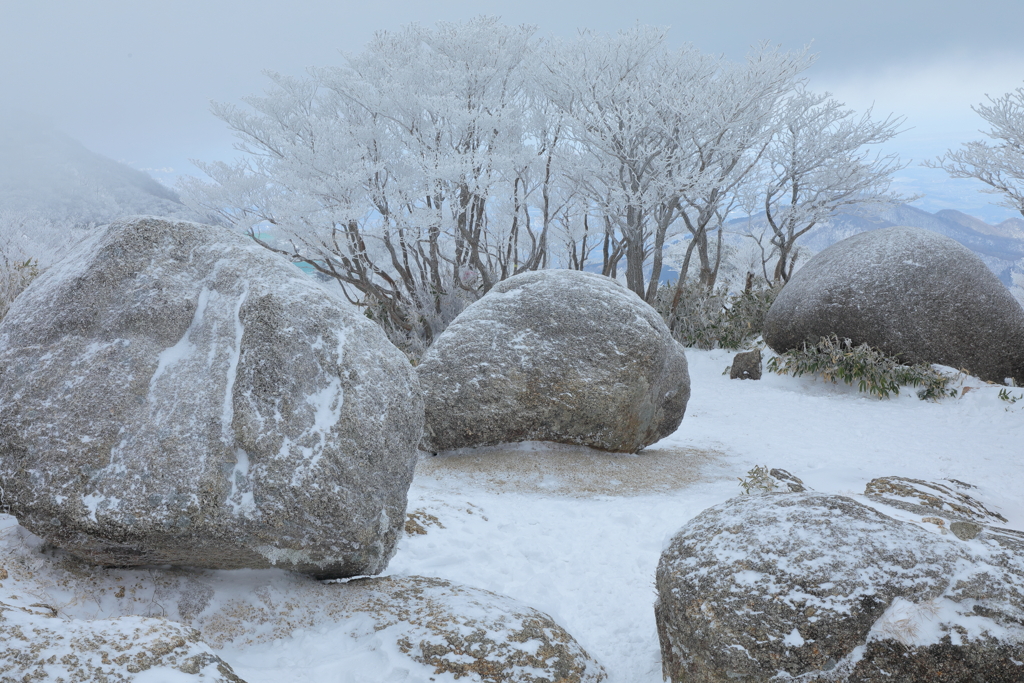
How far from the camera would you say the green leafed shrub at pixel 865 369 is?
7762 millimetres

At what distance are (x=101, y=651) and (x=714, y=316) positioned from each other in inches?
418

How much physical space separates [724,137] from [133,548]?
11.5 metres

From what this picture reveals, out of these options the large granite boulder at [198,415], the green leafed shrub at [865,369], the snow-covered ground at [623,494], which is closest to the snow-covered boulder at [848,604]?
the snow-covered ground at [623,494]

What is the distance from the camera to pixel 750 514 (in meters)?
2.25

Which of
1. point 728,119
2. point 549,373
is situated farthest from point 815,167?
point 549,373

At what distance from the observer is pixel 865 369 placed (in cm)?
793

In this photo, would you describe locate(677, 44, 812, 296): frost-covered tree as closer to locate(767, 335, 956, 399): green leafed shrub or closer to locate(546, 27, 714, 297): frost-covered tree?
locate(546, 27, 714, 297): frost-covered tree

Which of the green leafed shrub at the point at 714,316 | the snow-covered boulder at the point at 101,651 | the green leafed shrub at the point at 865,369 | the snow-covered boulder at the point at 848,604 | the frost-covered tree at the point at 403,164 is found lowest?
the snow-covered boulder at the point at 101,651

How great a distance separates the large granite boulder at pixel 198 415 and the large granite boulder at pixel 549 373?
7.43ft

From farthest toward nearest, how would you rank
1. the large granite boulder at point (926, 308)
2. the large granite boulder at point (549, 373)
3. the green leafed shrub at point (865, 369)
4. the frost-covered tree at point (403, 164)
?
1. the frost-covered tree at point (403, 164)
2. the large granite boulder at point (926, 308)
3. the green leafed shrub at point (865, 369)
4. the large granite boulder at point (549, 373)

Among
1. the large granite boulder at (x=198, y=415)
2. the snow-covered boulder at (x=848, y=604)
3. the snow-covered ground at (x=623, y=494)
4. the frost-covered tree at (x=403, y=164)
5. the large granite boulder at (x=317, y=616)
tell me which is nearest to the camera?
the snow-covered boulder at (x=848, y=604)

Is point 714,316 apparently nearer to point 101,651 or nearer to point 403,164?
point 403,164

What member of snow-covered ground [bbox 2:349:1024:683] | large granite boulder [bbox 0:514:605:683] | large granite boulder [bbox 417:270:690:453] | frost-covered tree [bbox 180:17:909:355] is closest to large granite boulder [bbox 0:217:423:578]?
large granite boulder [bbox 0:514:605:683]

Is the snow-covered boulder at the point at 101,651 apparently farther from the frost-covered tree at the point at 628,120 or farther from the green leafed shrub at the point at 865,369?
the frost-covered tree at the point at 628,120
